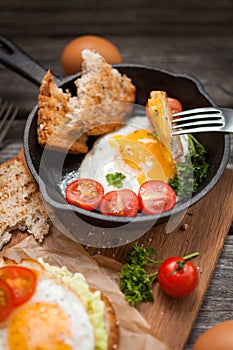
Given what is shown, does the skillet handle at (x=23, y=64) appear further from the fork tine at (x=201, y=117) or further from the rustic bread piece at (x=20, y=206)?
the fork tine at (x=201, y=117)

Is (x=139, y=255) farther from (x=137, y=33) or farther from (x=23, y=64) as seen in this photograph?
(x=137, y=33)

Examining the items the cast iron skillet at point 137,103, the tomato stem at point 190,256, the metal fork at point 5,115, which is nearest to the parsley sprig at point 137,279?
the tomato stem at point 190,256

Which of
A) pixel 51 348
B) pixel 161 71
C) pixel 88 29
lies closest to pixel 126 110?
pixel 161 71

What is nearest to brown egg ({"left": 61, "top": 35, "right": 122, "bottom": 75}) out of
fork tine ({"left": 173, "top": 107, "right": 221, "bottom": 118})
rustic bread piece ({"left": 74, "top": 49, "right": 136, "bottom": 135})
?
rustic bread piece ({"left": 74, "top": 49, "right": 136, "bottom": 135})

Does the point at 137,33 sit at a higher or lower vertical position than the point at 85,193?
higher

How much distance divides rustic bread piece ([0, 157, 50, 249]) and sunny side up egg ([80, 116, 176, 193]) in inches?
18.7

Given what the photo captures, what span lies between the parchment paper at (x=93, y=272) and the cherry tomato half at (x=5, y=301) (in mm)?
696

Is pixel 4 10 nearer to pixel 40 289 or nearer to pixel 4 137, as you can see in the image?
pixel 4 137

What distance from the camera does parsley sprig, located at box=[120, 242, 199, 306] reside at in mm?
4211

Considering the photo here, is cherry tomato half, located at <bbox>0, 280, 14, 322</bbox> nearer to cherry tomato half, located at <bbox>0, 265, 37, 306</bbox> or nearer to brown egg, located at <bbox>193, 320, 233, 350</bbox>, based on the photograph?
cherry tomato half, located at <bbox>0, 265, 37, 306</bbox>

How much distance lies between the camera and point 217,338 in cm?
380

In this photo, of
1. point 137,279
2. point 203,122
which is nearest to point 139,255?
point 137,279

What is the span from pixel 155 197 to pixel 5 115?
201 cm

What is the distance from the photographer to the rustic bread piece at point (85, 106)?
4.88m
